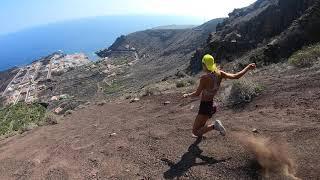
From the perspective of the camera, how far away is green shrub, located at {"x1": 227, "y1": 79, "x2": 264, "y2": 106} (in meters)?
12.1

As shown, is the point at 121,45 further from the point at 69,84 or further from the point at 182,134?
the point at 182,134

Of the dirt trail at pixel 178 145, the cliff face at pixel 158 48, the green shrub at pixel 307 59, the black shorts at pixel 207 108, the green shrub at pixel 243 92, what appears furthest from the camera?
the cliff face at pixel 158 48

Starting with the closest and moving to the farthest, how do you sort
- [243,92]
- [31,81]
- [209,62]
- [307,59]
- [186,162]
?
[186,162], [209,62], [243,92], [307,59], [31,81]

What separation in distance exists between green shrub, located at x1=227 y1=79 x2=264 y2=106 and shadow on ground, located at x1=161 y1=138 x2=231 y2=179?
3496 mm

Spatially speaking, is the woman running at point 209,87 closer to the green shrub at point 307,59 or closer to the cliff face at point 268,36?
the green shrub at point 307,59

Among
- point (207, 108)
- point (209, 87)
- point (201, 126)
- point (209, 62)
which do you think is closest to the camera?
point (209, 62)

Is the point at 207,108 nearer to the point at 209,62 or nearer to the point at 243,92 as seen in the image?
the point at 209,62

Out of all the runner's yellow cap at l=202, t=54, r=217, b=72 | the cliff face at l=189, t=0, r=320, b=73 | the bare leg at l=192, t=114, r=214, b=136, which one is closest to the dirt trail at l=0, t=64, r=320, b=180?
the bare leg at l=192, t=114, r=214, b=136

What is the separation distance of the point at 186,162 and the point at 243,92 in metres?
4.35

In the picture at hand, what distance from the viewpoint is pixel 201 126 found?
9.40m

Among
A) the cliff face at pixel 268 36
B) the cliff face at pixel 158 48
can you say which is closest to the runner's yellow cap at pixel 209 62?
the cliff face at pixel 268 36

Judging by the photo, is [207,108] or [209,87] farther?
[207,108]

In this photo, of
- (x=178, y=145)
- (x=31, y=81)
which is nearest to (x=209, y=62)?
(x=178, y=145)

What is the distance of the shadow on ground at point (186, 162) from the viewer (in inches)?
325
